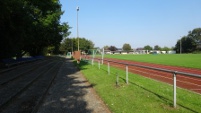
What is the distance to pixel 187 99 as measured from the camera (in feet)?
32.0

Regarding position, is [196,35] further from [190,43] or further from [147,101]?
[147,101]

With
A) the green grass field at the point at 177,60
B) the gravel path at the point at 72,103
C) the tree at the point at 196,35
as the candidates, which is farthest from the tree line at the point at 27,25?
the tree at the point at 196,35

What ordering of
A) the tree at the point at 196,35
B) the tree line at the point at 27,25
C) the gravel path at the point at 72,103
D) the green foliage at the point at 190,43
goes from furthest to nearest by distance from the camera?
the tree at the point at 196,35 → the green foliage at the point at 190,43 → the tree line at the point at 27,25 → the gravel path at the point at 72,103

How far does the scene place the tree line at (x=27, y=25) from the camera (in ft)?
102

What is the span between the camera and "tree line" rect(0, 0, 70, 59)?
31217 mm

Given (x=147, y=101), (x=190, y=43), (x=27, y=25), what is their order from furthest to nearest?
(x=190, y=43) < (x=27, y=25) < (x=147, y=101)

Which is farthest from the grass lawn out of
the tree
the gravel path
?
the tree

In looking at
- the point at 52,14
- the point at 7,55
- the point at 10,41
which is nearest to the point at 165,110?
the point at 10,41

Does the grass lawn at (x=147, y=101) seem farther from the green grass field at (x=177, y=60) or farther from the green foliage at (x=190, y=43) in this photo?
the green foliage at (x=190, y=43)

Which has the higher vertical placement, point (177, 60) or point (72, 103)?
point (177, 60)

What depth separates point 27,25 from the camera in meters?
37.3

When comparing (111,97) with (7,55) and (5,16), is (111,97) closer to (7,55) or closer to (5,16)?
(5,16)

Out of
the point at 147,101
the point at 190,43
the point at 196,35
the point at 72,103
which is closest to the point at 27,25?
the point at 72,103

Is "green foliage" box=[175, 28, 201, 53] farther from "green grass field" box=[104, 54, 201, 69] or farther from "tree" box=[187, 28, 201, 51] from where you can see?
"green grass field" box=[104, 54, 201, 69]
